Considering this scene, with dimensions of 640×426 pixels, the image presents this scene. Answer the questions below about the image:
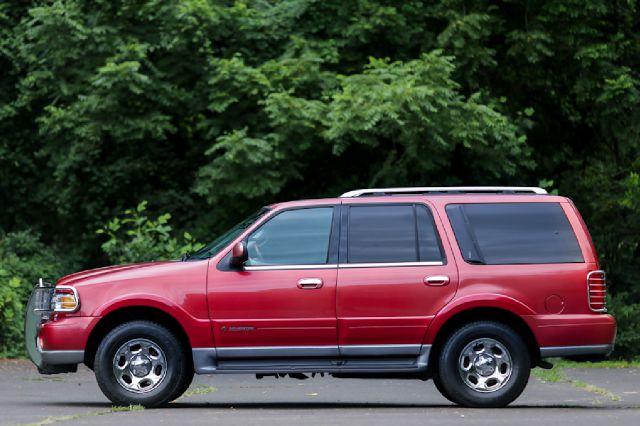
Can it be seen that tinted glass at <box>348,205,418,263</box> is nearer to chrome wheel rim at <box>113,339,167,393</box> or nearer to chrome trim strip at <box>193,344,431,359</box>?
chrome trim strip at <box>193,344,431,359</box>

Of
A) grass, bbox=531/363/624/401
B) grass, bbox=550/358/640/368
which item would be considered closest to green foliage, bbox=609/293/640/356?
grass, bbox=550/358/640/368

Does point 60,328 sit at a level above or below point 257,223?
below

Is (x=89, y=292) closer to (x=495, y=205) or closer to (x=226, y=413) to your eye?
(x=226, y=413)

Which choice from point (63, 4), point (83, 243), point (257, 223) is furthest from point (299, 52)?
point (257, 223)

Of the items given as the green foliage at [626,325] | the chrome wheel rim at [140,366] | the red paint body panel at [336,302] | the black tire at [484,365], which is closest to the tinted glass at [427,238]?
the red paint body panel at [336,302]

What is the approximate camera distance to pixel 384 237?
509 inches

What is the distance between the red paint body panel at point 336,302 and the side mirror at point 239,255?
0.10m

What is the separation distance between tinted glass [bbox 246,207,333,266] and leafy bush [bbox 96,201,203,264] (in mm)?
8838

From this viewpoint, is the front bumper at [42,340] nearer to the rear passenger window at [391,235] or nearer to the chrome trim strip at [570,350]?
the rear passenger window at [391,235]

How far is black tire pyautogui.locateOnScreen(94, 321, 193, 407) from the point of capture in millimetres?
12688

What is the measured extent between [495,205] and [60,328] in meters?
4.09

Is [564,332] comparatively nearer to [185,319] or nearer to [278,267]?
[278,267]

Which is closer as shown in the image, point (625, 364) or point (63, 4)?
point (625, 364)

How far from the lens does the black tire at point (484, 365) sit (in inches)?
497
